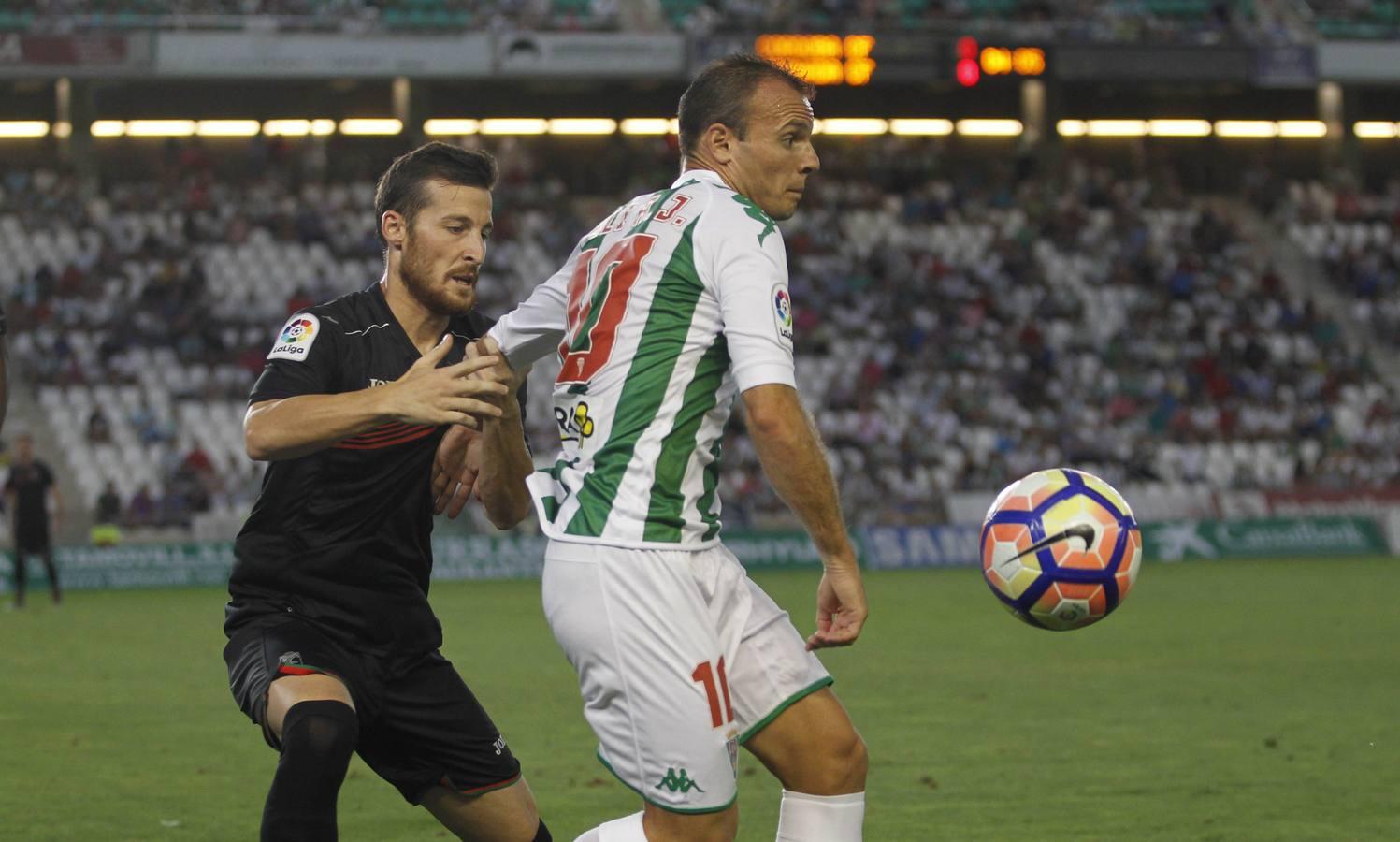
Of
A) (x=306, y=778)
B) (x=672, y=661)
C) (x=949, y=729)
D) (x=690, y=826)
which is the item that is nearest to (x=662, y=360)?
(x=672, y=661)

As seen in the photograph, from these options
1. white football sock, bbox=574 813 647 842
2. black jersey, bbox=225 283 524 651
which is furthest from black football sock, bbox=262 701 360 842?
white football sock, bbox=574 813 647 842

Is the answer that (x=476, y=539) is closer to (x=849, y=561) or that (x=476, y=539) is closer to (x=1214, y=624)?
(x=1214, y=624)

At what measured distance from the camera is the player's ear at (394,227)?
17.8 ft

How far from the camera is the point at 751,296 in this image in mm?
4336

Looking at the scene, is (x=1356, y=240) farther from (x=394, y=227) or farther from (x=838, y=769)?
(x=838, y=769)

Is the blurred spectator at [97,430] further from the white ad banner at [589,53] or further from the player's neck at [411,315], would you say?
the player's neck at [411,315]

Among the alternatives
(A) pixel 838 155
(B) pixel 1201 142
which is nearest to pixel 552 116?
(A) pixel 838 155

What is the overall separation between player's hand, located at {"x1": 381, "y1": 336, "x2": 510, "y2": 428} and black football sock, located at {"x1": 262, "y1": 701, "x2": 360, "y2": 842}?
2.76 feet

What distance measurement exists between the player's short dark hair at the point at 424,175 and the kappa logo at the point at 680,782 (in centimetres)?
195

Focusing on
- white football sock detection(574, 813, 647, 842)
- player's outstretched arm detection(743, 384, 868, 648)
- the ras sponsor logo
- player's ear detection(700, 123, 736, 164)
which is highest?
player's ear detection(700, 123, 736, 164)

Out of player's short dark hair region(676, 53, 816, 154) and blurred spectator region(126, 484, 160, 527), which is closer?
player's short dark hair region(676, 53, 816, 154)

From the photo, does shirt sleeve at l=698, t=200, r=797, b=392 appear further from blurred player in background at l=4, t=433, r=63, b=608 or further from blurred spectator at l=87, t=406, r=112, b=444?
blurred spectator at l=87, t=406, r=112, b=444

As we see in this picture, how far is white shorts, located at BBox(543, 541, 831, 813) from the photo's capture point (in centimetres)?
436

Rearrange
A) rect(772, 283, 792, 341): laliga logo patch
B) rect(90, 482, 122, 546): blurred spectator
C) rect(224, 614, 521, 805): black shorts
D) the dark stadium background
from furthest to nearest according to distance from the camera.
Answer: rect(90, 482, 122, 546): blurred spectator < the dark stadium background < rect(224, 614, 521, 805): black shorts < rect(772, 283, 792, 341): laliga logo patch
